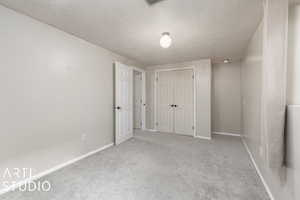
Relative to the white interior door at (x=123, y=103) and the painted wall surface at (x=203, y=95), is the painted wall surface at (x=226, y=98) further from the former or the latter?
the white interior door at (x=123, y=103)

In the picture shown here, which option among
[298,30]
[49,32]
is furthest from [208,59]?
[49,32]

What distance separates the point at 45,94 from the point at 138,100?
3150 mm

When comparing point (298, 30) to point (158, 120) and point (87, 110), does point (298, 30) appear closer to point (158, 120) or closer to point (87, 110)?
point (87, 110)

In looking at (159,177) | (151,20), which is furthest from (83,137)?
(151,20)

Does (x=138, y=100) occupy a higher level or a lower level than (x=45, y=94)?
lower

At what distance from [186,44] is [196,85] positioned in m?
1.53

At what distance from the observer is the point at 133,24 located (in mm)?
2076

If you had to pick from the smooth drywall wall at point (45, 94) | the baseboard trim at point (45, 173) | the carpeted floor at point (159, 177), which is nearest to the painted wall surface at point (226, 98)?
the carpeted floor at point (159, 177)

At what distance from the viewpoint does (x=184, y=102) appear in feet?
14.0

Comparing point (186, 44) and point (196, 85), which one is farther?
point (196, 85)

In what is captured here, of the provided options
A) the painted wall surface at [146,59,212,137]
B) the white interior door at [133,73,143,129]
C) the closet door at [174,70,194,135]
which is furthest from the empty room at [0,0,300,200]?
the white interior door at [133,73,143,129]

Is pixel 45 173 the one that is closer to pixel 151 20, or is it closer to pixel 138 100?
pixel 151 20

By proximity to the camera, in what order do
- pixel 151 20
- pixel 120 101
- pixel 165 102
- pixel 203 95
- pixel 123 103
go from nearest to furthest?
pixel 151 20
pixel 120 101
pixel 123 103
pixel 203 95
pixel 165 102

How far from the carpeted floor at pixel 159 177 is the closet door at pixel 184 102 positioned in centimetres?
119
